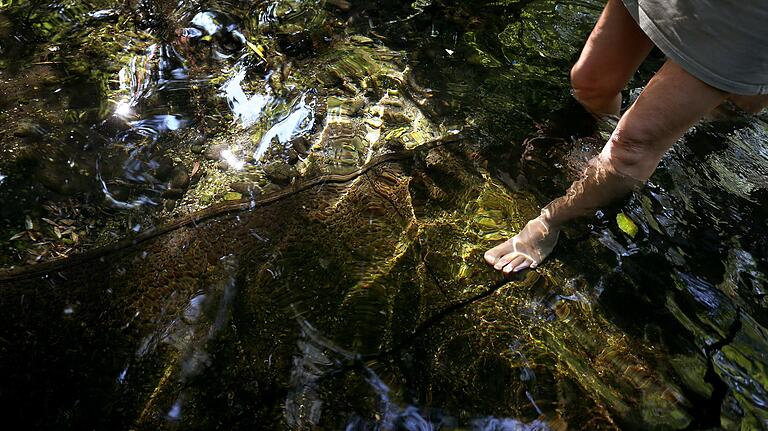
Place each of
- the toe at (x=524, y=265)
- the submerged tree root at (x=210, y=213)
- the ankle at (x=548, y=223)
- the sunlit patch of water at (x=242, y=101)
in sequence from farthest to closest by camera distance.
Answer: the sunlit patch of water at (x=242, y=101) → the ankle at (x=548, y=223) → the toe at (x=524, y=265) → the submerged tree root at (x=210, y=213)

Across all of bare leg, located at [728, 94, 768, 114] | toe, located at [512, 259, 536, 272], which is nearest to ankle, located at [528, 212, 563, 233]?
toe, located at [512, 259, 536, 272]

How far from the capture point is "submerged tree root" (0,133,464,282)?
190 centimetres

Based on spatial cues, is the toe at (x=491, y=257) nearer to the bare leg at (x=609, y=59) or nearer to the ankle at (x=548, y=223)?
the ankle at (x=548, y=223)

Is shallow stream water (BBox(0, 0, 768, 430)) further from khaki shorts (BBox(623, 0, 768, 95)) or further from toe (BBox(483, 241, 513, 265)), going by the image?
khaki shorts (BBox(623, 0, 768, 95))

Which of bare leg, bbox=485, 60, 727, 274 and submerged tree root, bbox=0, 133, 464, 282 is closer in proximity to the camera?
bare leg, bbox=485, 60, 727, 274

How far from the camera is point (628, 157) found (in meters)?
2.04

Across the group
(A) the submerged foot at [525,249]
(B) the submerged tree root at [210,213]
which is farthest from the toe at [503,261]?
(B) the submerged tree root at [210,213]

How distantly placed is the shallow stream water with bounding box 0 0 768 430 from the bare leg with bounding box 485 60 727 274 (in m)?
0.10

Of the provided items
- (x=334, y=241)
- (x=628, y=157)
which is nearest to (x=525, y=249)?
(x=628, y=157)

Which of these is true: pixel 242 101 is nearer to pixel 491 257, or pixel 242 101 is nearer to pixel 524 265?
pixel 491 257

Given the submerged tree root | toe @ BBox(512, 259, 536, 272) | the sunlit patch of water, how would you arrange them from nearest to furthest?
the submerged tree root, toe @ BBox(512, 259, 536, 272), the sunlit patch of water

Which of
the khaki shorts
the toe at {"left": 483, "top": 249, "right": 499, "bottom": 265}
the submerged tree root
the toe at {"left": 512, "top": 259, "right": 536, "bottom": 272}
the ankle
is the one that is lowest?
the submerged tree root

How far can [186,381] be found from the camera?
1701 mm

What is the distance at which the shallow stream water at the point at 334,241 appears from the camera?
1.73 meters
